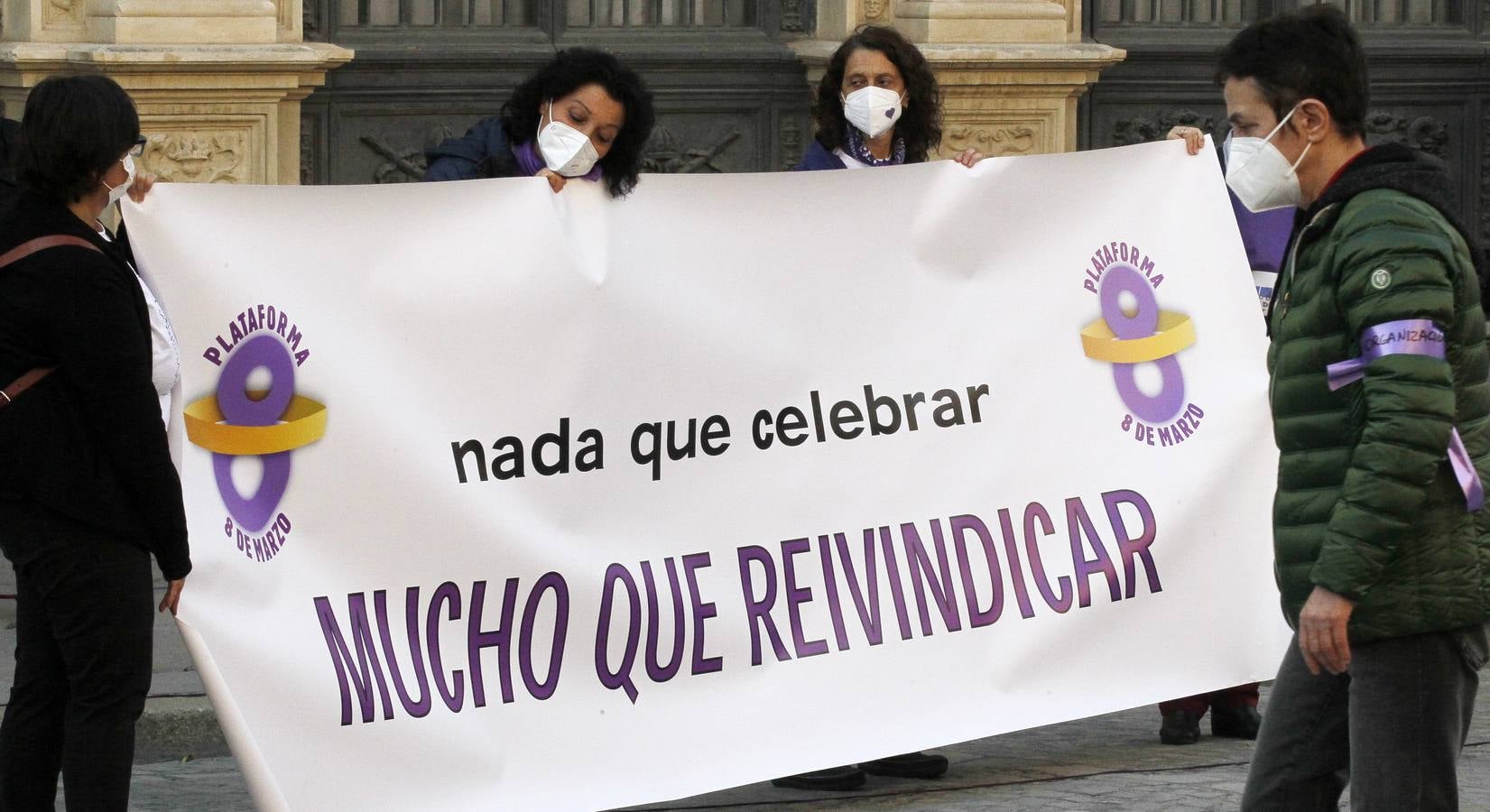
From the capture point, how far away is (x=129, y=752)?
4.37m

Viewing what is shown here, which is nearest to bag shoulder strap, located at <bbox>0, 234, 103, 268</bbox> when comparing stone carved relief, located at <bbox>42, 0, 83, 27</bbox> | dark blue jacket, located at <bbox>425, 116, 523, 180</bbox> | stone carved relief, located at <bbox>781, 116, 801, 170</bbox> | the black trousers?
the black trousers

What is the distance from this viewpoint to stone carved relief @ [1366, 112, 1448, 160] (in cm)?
1138

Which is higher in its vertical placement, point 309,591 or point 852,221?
point 852,221

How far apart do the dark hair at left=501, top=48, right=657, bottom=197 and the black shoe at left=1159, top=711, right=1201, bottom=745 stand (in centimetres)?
211

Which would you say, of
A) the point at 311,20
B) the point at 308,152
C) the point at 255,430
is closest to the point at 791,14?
the point at 311,20

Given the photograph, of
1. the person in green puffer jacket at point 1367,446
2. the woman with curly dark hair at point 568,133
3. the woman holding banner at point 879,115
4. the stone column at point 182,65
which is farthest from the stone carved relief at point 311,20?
the person in green puffer jacket at point 1367,446

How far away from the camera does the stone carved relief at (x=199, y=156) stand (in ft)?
27.6

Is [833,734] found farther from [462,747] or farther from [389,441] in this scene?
[389,441]

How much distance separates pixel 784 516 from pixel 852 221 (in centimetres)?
74

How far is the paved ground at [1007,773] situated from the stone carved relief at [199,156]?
2383 mm

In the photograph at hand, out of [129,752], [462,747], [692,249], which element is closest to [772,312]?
[692,249]

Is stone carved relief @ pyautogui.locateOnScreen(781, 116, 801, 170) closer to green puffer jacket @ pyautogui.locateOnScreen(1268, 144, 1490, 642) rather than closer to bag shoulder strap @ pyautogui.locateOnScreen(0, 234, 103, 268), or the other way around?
bag shoulder strap @ pyautogui.locateOnScreen(0, 234, 103, 268)

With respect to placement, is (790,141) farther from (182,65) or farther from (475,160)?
(475,160)

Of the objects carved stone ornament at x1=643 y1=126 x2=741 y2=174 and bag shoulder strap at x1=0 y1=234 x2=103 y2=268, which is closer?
bag shoulder strap at x1=0 y1=234 x2=103 y2=268
